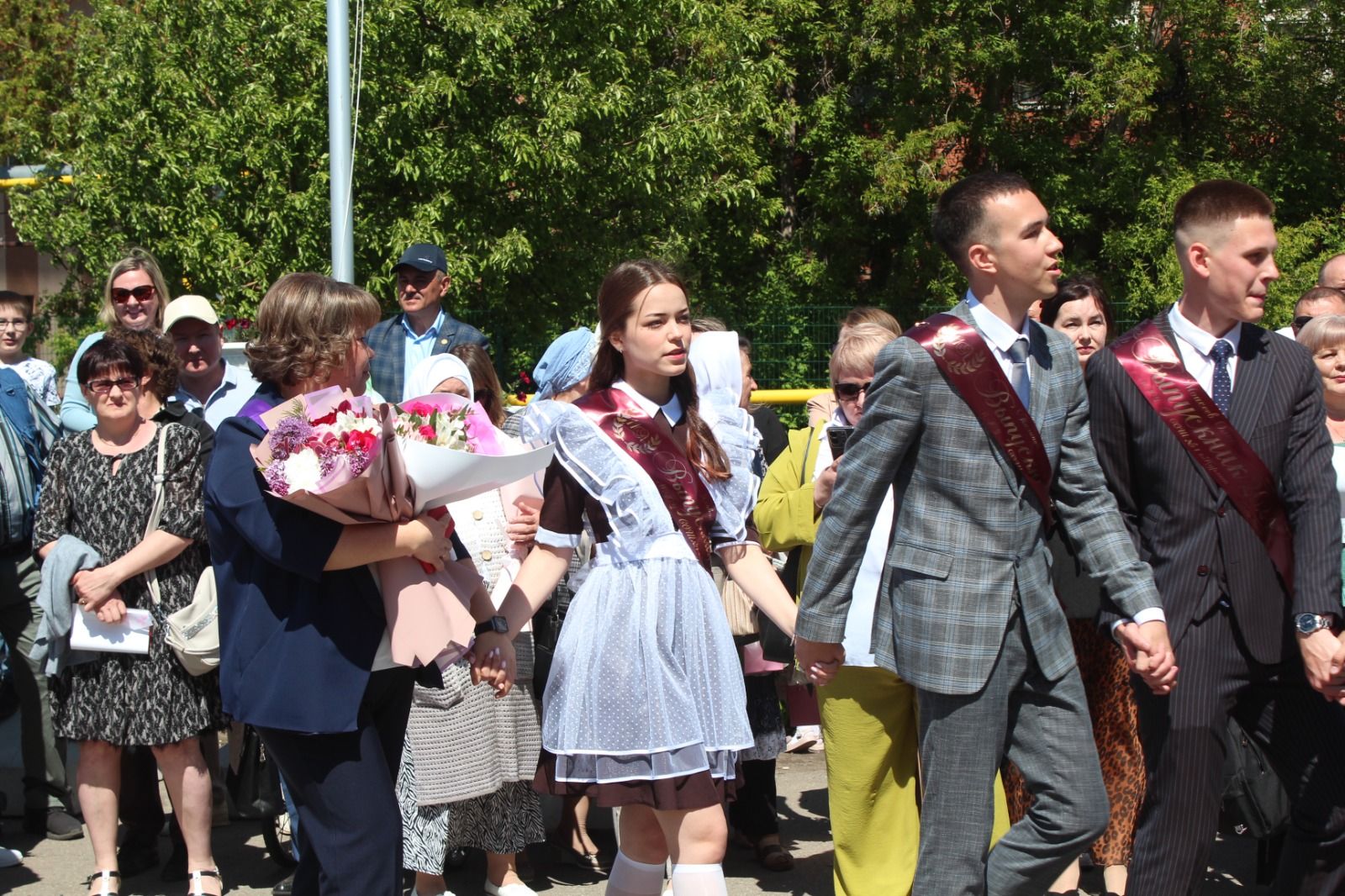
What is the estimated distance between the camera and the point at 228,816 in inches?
262

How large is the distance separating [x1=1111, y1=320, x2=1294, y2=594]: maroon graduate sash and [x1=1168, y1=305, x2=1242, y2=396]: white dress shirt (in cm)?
8

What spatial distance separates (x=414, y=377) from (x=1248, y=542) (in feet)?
10.4

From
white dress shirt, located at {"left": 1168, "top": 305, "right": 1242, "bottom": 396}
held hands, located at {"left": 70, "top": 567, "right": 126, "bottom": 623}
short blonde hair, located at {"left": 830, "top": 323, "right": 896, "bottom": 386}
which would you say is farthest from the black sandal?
white dress shirt, located at {"left": 1168, "top": 305, "right": 1242, "bottom": 396}

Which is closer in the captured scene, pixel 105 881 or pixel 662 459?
pixel 662 459

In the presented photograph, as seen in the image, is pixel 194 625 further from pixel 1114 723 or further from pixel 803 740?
pixel 803 740

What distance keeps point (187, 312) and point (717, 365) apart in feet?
8.79

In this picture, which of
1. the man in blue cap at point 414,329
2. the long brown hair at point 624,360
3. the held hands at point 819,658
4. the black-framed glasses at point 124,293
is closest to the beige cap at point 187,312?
the black-framed glasses at point 124,293

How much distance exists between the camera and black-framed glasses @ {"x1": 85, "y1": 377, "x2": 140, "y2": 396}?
18.1 ft

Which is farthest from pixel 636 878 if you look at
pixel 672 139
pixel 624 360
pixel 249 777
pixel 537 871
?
pixel 672 139

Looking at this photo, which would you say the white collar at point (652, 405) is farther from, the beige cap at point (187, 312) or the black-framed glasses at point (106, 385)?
the beige cap at point (187, 312)

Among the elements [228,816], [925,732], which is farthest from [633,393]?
[228,816]

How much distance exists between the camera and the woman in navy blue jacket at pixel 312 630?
138 inches

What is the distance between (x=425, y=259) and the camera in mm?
7516

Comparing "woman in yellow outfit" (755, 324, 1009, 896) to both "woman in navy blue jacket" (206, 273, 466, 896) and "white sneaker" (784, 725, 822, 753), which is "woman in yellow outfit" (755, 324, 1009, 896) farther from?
"white sneaker" (784, 725, 822, 753)
